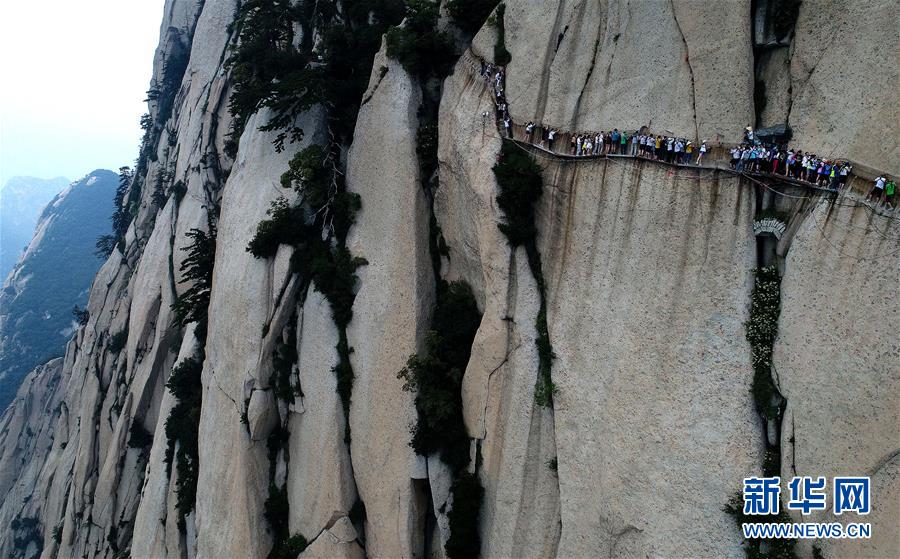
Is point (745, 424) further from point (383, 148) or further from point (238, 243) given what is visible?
point (238, 243)

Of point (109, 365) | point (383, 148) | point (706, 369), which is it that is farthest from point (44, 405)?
point (706, 369)

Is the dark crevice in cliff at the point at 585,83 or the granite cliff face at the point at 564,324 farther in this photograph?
the dark crevice in cliff at the point at 585,83

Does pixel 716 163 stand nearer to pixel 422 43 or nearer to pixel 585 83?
pixel 585 83

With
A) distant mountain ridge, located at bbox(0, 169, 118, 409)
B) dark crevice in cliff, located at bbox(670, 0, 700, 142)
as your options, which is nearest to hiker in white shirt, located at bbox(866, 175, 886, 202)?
dark crevice in cliff, located at bbox(670, 0, 700, 142)

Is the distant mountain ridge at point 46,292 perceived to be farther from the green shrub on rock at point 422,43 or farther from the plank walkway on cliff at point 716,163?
the plank walkway on cliff at point 716,163

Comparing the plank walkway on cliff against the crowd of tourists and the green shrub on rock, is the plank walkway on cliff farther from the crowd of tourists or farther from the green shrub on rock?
the green shrub on rock

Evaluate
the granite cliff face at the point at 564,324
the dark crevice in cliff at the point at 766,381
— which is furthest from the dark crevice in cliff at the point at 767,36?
the dark crevice in cliff at the point at 766,381
